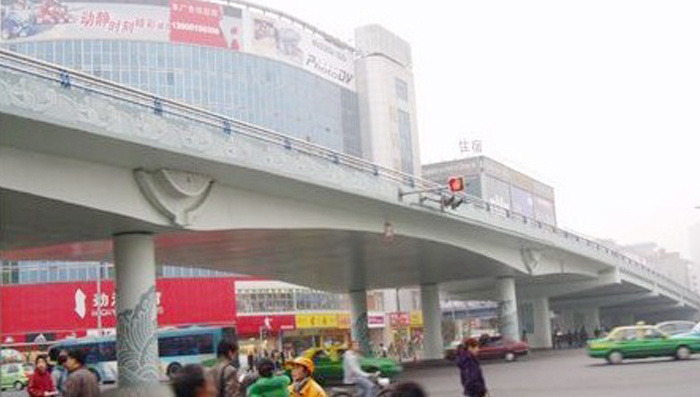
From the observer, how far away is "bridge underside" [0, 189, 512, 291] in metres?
20.5

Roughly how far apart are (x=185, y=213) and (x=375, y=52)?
78647 mm

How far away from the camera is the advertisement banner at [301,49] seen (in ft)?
280

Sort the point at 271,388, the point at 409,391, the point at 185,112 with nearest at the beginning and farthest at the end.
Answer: the point at 409,391, the point at 271,388, the point at 185,112

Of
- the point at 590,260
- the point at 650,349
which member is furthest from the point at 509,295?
the point at 650,349

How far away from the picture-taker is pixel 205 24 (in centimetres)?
8175

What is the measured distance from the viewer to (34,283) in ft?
216

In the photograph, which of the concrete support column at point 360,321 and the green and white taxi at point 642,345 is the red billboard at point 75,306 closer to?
the concrete support column at point 360,321

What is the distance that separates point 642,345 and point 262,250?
1423cm

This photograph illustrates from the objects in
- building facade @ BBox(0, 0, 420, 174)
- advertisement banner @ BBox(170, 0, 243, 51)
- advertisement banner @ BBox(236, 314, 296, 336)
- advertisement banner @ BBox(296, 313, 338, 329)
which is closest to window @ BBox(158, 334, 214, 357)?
advertisement banner @ BBox(236, 314, 296, 336)

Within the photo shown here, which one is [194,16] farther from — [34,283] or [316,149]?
[316,149]

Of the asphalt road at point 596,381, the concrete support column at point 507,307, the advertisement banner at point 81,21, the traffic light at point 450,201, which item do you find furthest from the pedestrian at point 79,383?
the advertisement banner at point 81,21

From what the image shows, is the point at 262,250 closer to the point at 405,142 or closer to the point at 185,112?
the point at 185,112

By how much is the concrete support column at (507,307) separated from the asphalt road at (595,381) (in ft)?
43.7

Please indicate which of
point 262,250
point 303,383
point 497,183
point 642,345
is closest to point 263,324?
point 262,250
